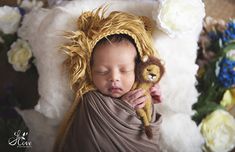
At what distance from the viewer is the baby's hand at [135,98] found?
2.58ft

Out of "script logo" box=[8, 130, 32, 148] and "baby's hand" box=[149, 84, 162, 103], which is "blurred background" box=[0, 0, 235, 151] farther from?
"baby's hand" box=[149, 84, 162, 103]

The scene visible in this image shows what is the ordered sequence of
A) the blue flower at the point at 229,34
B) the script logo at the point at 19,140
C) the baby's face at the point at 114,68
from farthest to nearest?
1. the blue flower at the point at 229,34
2. the script logo at the point at 19,140
3. the baby's face at the point at 114,68

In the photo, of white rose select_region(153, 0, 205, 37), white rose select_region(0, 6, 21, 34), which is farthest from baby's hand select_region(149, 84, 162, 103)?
white rose select_region(0, 6, 21, 34)

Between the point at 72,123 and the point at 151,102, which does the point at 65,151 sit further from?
the point at 151,102

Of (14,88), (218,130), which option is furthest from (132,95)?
(14,88)

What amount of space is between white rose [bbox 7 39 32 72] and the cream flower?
0.51m

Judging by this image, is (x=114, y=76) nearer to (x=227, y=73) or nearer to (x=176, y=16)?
(x=176, y=16)

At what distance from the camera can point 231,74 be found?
3.06 feet

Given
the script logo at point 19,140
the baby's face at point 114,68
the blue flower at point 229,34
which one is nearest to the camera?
the baby's face at point 114,68

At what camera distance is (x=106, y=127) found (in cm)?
77

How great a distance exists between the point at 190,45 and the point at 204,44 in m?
0.15

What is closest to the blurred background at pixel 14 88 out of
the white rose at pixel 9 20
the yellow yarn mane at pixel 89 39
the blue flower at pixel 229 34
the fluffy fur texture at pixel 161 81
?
the white rose at pixel 9 20

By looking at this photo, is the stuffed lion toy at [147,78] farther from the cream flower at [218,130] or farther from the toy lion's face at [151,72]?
the cream flower at [218,130]

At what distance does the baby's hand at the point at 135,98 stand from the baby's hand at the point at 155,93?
4cm
